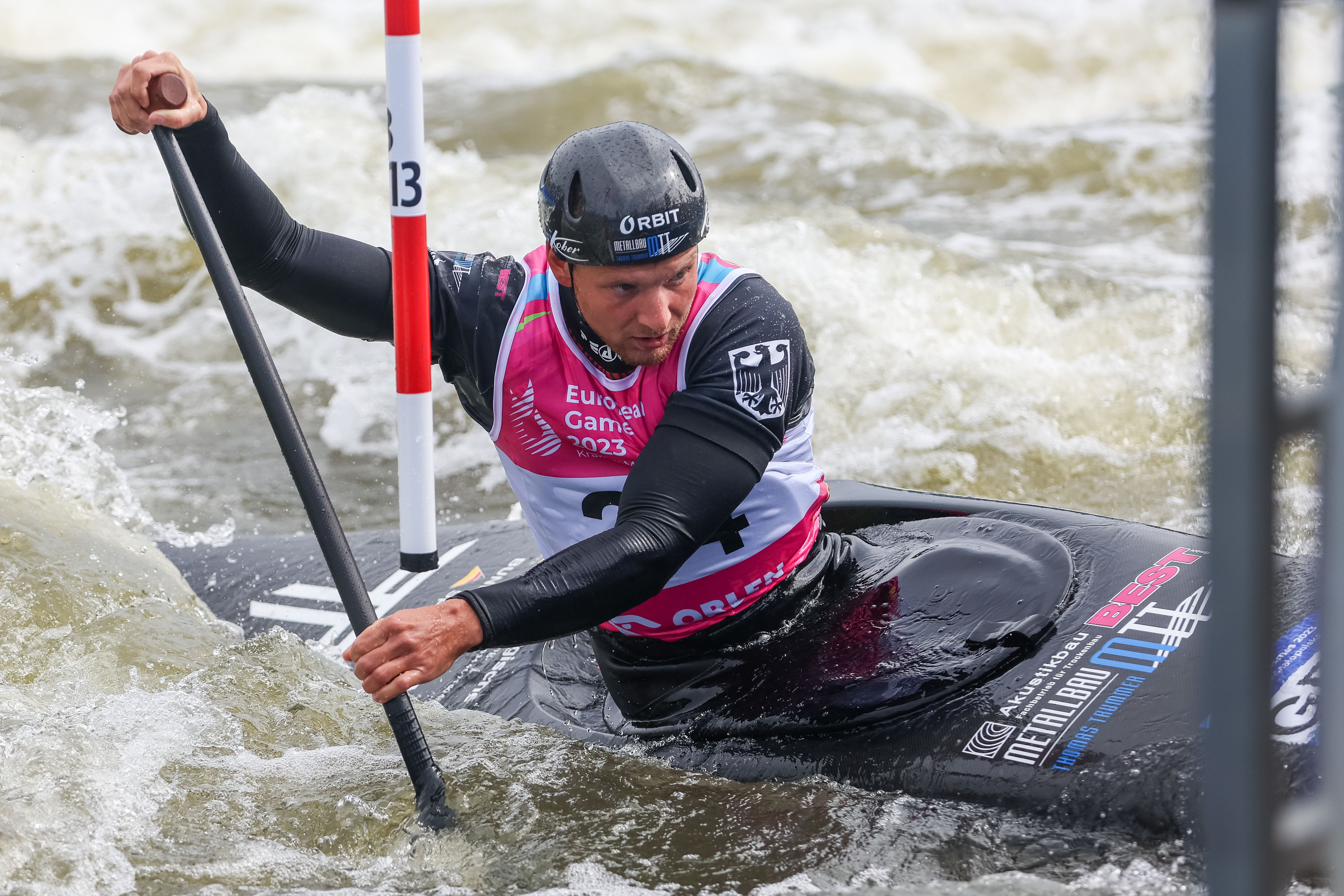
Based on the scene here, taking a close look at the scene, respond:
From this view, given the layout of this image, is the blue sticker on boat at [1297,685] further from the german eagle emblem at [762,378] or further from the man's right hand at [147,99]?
the man's right hand at [147,99]

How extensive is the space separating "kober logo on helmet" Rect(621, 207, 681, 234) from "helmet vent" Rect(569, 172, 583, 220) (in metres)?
0.09

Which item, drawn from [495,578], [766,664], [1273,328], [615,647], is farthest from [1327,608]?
[495,578]

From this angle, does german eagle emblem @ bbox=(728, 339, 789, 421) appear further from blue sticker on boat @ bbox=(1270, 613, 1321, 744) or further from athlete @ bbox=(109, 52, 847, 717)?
blue sticker on boat @ bbox=(1270, 613, 1321, 744)

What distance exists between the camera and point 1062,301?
6035 millimetres

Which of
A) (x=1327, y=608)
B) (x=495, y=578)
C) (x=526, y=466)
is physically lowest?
(x=495, y=578)

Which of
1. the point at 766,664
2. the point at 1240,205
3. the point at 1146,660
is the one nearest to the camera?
the point at 1240,205

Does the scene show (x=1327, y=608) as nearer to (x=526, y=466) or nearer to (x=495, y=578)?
(x=526, y=466)

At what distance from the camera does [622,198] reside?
1947 millimetres

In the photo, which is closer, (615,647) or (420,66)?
(420,66)

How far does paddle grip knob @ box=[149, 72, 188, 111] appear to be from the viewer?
215 centimetres

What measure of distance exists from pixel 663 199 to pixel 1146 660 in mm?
1088

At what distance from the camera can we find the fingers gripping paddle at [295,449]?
1.98 m

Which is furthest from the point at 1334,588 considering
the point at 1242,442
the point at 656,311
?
A: the point at 656,311

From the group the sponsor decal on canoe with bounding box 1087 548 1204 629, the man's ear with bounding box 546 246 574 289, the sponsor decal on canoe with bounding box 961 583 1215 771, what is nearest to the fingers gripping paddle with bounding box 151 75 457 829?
the man's ear with bounding box 546 246 574 289
